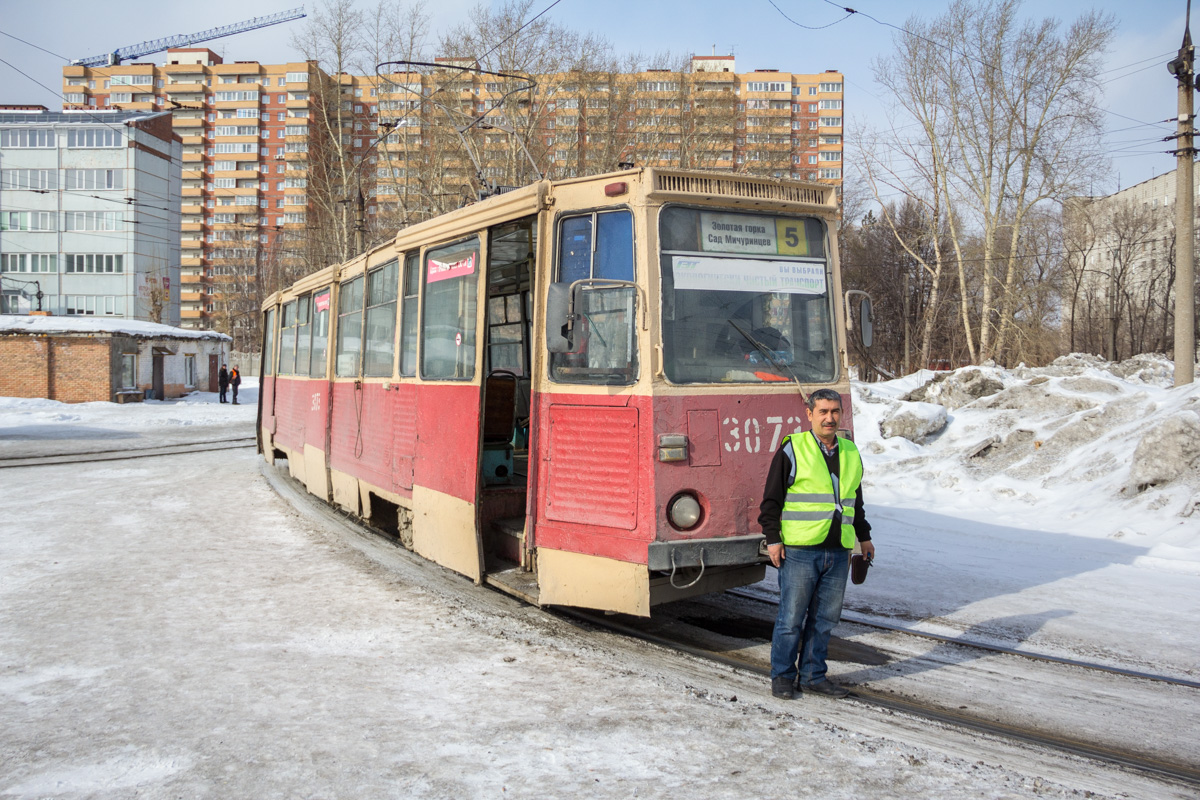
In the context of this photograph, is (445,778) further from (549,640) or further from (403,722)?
(549,640)

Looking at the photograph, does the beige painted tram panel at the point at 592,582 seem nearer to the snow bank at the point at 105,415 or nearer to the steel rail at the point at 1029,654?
the steel rail at the point at 1029,654

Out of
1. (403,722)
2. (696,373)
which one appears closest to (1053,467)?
(696,373)

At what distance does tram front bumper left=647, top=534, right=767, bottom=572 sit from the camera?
17.6ft

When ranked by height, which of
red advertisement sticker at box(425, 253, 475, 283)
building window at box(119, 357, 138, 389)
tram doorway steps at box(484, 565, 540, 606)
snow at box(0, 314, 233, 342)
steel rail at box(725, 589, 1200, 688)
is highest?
snow at box(0, 314, 233, 342)

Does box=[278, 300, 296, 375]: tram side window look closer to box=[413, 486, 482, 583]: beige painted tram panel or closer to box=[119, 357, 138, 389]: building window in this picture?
box=[413, 486, 482, 583]: beige painted tram panel

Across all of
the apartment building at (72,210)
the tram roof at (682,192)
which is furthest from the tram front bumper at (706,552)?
the apartment building at (72,210)

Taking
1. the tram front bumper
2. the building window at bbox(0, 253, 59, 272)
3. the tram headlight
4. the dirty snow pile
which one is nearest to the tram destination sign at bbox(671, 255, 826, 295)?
the tram headlight

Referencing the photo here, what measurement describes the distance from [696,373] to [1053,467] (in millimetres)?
9151

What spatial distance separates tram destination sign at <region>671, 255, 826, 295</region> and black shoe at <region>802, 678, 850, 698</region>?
8.13 feet

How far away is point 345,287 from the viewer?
10656 mm

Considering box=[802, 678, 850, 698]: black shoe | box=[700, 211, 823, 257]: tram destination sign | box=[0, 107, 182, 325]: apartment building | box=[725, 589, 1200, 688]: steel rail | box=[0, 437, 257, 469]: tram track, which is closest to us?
box=[802, 678, 850, 698]: black shoe

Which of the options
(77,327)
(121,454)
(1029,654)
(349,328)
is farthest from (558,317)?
(77,327)

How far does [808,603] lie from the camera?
4.87m

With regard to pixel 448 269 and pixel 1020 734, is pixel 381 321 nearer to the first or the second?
pixel 448 269
